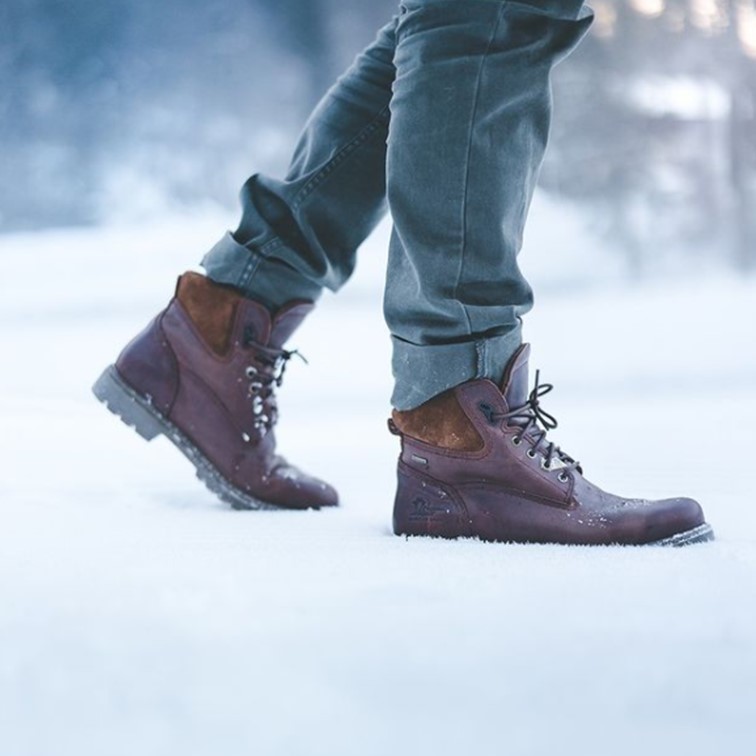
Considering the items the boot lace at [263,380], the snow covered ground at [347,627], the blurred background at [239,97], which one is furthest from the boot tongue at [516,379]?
the blurred background at [239,97]

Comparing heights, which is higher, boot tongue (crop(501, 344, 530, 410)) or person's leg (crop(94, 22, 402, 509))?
person's leg (crop(94, 22, 402, 509))

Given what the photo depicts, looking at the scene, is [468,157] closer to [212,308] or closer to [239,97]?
[212,308]

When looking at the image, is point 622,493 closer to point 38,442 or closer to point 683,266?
point 38,442

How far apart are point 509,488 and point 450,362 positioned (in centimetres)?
12

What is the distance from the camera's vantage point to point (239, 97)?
11.0 feet

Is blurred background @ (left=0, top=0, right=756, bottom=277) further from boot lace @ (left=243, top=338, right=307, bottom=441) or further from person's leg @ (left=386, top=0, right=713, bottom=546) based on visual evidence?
person's leg @ (left=386, top=0, right=713, bottom=546)

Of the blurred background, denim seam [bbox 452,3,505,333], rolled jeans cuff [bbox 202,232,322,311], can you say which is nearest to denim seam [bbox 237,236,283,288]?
rolled jeans cuff [bbox 202,232,322,311]

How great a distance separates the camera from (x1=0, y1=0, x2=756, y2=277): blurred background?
322cm

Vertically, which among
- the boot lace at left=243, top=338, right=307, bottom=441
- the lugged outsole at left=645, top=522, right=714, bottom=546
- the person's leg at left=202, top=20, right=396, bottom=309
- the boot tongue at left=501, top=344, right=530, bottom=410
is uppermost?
the person's leg at left=202, top=20, right=396, bottom=309

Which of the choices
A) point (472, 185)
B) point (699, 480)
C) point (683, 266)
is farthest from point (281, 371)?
point (683, 266)

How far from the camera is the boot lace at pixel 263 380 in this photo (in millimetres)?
1080

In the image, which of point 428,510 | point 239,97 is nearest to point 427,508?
point 428,510

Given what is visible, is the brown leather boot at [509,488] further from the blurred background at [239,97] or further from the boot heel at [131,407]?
the blurred background at [239,97]

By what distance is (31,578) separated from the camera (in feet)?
2.06
